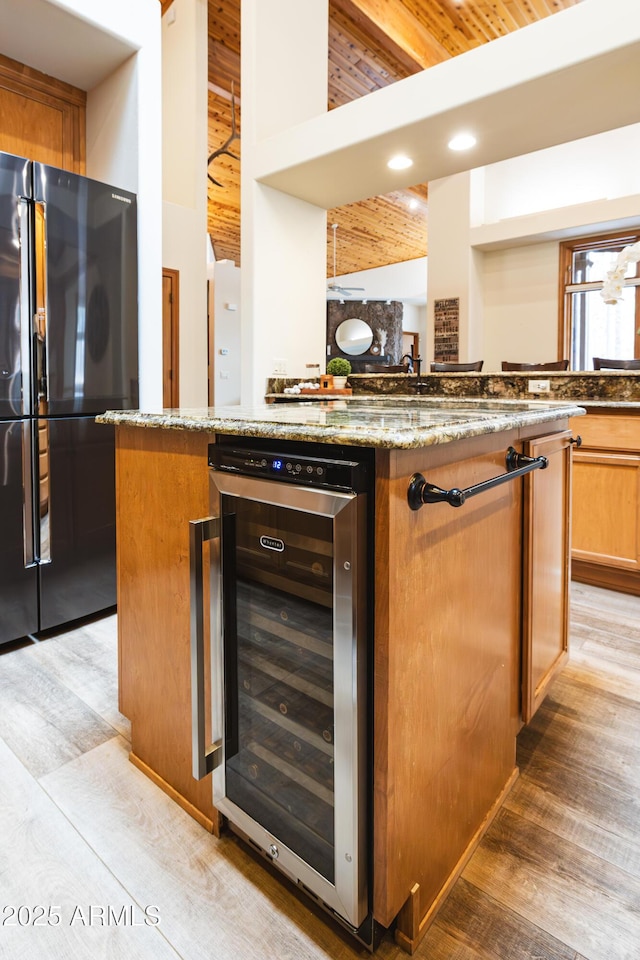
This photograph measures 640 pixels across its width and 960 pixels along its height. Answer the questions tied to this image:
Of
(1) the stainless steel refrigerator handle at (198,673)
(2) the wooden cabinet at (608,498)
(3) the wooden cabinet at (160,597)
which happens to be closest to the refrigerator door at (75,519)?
(3) the wooden cabinet at (160,597)

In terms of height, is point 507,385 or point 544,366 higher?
point 544,366

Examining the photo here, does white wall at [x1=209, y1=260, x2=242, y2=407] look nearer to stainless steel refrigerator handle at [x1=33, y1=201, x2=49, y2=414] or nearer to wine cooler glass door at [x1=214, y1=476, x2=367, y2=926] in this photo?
stainless steel refrigerator handle at [x1=33, y1=201, x2=49, y2=414]

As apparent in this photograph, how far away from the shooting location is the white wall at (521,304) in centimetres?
→ 637

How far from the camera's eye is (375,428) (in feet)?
2.89

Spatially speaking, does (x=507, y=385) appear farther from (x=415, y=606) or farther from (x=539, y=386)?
(x=415, y=606)

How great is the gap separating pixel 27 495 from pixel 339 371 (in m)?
2.55

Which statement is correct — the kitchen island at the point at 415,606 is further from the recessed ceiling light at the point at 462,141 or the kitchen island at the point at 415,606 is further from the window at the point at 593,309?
the window at the point at 593,309

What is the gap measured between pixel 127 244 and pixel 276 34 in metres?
2.54

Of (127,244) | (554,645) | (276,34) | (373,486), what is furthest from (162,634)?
(276,34)

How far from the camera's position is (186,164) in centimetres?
492

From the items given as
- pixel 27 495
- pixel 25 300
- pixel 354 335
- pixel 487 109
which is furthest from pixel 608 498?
pixel 354 335

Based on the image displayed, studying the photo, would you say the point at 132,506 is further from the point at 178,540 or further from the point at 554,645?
the point at 554,645

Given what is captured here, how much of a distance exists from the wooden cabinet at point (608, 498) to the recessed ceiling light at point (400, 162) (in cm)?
192

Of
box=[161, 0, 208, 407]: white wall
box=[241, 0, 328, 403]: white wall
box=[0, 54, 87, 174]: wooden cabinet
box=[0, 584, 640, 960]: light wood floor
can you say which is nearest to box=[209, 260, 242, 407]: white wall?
box=[161, 0, 208, 407]: white wall
